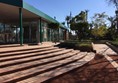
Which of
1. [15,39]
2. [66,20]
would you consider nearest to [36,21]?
[15,39]

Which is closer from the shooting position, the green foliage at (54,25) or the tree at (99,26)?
the green foliage at (54,25)

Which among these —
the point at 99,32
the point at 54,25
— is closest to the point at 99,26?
the point at 99,32

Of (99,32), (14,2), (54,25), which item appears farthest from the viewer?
(99,32)

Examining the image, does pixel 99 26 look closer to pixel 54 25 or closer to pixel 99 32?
pixel 99 32

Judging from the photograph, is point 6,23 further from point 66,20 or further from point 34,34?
point 66,20

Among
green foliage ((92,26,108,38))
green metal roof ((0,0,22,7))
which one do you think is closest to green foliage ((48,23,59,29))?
green metal roof ((0,0,22,7))

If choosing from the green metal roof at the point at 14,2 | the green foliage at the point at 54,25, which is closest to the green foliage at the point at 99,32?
the green foliage at the point at 54,25

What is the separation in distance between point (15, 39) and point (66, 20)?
45.3m

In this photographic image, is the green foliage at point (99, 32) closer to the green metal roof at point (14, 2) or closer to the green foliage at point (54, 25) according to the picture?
the green foliage at point (54, 25)

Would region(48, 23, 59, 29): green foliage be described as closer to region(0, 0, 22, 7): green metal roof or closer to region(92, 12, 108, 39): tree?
region(0, 0, 22, 7): green metal roof

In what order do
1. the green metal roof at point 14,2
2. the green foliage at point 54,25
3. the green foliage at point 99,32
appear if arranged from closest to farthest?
the green metal roof at point 14,2, the green foliage at point 54,25, the green foliage at point 99,32

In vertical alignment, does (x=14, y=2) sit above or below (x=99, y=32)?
above

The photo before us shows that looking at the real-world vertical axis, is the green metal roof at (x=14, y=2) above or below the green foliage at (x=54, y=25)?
above

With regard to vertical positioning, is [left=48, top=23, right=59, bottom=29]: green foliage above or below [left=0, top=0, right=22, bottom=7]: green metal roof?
below
